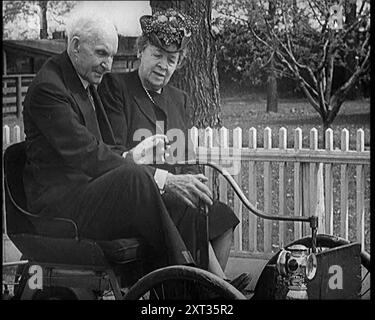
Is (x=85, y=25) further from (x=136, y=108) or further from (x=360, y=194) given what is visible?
(x=360, y=194)

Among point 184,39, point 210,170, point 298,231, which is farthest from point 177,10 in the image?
point 298,231

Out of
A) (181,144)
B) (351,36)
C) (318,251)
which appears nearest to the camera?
(318,251)

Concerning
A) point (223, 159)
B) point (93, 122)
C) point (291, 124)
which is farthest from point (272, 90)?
point (93, 122)

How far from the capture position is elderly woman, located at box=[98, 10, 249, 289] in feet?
18.2

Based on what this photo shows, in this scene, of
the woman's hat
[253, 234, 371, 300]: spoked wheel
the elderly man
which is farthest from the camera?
the woman's hat

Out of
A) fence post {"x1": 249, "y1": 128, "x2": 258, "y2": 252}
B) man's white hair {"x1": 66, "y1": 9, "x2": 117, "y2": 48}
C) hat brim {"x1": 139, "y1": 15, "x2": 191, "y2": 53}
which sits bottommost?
fence post {"x1": 249, "y1": 128, "x2": 258, "y2": 252}

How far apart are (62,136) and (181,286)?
105 cm

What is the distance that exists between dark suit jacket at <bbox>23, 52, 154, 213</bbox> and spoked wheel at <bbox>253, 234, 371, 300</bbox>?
3.25 feet

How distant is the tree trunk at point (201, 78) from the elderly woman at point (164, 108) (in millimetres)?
41

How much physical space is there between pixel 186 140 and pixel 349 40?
1068 mm

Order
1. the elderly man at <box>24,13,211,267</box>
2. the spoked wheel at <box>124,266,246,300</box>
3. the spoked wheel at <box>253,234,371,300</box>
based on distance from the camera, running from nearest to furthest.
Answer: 1. the spoked wheel at <box>124,266,246,300</box>
2. the spoked wheel at <box>253,234,371,300</box>
3. the elderly man at <box>24,13,211,267</box>

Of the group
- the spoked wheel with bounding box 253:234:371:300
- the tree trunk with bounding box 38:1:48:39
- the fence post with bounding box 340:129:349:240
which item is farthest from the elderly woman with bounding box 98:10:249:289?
the fence post with bounding box 340:129:349:240

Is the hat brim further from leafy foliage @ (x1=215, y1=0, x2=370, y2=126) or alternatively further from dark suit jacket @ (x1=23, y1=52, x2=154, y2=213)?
dark suit jacket @ (x1=23, y1=52, x2=154, y2=213)

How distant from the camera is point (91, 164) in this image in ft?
18.0
